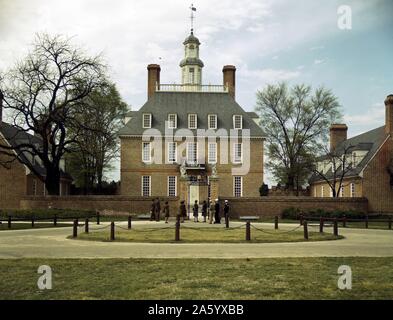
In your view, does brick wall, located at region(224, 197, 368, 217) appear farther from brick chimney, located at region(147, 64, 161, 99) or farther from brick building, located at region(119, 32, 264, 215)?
brick chimney, located at region(147, 64, 161, 99)

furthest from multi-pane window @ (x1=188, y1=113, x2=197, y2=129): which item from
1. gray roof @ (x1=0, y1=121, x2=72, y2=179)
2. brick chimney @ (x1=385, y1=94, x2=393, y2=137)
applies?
brick chimney @ (x1=385, y1=94, x2=393, y2=137)

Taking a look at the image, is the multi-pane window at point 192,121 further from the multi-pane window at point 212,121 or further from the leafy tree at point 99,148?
the leafy tree at point 99,148

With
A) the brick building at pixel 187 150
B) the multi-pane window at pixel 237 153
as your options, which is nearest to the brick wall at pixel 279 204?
the brick building at pixel 187 150

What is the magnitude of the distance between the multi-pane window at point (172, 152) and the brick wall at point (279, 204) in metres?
10.1

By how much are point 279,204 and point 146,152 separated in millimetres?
13874

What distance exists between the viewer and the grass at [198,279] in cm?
849

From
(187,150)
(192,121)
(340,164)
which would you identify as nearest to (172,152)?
(187,150)

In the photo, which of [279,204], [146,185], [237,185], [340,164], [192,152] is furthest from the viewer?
[192,152]

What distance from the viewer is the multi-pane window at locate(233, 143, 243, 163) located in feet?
150

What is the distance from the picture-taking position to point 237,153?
45.9 metres

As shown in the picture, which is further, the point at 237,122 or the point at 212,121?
the point at 212,121

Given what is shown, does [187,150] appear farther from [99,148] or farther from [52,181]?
[52,181]

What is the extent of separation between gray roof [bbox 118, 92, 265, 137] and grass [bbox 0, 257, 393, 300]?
34151 millimetres
